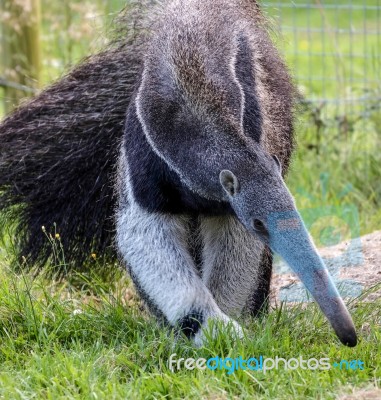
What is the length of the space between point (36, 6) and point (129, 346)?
194 inches

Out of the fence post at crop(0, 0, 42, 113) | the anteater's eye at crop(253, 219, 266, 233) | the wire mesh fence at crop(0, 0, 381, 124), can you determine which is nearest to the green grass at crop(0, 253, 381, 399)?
the anteater's eye at crop(253, 219, 266, 233)

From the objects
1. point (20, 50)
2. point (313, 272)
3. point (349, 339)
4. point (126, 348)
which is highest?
point (313, 272)

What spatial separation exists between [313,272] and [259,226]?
33 cm

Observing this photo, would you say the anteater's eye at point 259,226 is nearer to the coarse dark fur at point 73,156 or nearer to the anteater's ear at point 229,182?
the anteater's ear at point 229,182

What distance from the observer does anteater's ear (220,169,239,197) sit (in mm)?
3887

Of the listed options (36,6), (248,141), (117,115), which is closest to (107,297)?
(117,115)

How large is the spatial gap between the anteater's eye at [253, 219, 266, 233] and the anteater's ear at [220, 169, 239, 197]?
163 mm

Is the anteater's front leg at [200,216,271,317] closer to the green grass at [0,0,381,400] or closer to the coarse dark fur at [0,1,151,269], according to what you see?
the green grass at [0,0,381,400]

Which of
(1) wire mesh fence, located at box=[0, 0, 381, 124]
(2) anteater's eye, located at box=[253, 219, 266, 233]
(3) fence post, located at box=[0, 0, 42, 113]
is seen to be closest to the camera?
(2) anteater's eye, located at box=[253, 219, 266, 233]

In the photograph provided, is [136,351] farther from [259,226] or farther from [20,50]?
[20,50]

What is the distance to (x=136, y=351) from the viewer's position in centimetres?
425

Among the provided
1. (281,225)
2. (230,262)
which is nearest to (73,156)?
(230,262)

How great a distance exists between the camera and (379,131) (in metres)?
7.80

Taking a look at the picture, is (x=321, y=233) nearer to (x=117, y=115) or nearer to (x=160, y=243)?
(x=117, y=115)
